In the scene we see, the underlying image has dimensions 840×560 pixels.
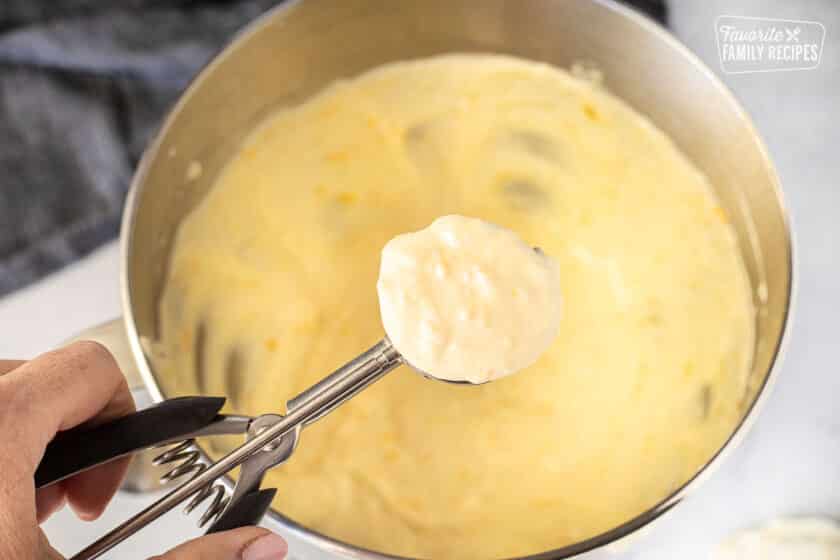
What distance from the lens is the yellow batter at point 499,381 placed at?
Result: 0.76 m

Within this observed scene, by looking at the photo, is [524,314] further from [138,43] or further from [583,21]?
[138,43]

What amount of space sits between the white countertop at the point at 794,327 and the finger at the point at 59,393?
0.75 ft

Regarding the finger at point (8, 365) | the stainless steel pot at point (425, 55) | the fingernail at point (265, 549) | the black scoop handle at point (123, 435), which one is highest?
the stainless steel pot at point (425, 55)

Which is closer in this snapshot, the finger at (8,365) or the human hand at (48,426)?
the human hand at (48,426)

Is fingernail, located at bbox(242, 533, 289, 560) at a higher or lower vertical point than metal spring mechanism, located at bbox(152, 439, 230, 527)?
lower

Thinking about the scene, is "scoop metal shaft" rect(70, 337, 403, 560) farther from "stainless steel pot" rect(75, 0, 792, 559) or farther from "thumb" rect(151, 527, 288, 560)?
"stainless steel pot" rect(75, 0, 792, 559)

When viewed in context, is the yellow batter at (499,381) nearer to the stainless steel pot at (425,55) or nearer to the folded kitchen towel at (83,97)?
the stainless steel pot at (425,55)

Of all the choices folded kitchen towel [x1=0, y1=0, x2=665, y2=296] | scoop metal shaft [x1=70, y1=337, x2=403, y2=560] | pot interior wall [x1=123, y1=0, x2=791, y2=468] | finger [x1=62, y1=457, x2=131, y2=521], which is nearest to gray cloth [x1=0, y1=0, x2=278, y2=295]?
folded kitchen towel [x1=0, y1=0, x2=665, y2=296]

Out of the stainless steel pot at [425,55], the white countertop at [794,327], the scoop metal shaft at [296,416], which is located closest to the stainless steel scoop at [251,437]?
the scoop metal shaft at [296,416]

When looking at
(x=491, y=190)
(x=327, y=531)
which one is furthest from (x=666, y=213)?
(x=327, y=531)

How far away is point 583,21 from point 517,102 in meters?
0.11

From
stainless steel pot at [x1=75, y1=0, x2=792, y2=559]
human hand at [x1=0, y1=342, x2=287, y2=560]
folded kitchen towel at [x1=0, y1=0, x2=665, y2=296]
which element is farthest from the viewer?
folded kitchen towel at [x1=0, y1=0, x2=665, y2=296]

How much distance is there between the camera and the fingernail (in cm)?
49

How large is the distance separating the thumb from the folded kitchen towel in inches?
21.2
